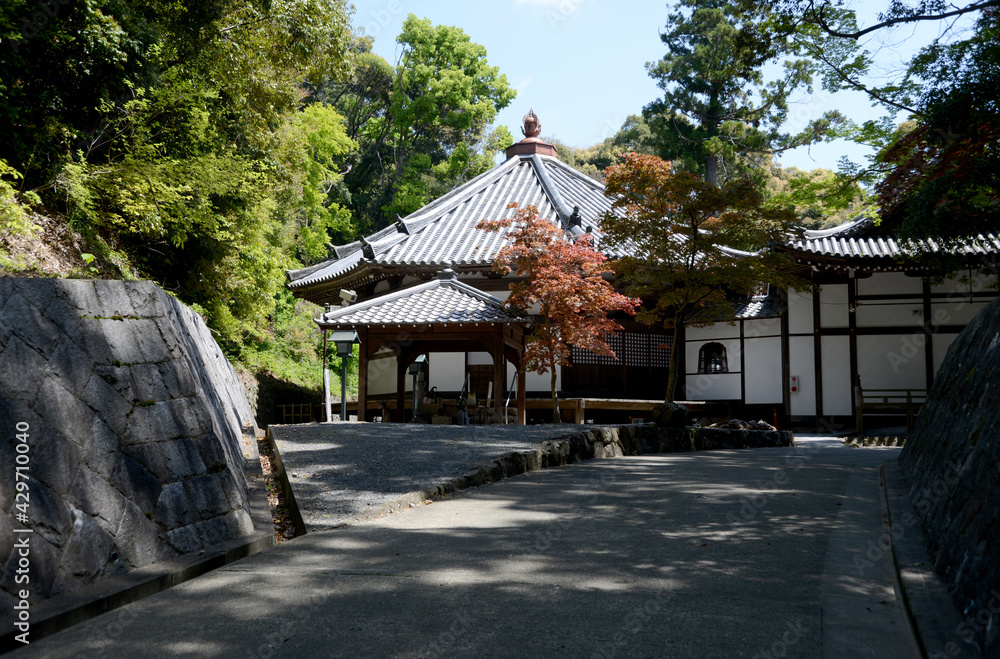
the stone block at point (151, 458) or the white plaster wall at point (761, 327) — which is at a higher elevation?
the white plaster wall at point (761, 327)

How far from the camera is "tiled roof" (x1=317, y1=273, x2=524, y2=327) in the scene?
12367mm

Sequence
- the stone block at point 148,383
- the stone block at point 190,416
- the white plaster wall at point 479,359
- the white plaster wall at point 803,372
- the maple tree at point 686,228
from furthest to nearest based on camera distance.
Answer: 1. the white plaster wall at point 803,372
2. the white plaster wall at point 479,359
3. the maple tree at point 686,228
4. the stone block at point 190,416
5. the stone block at point 148,383

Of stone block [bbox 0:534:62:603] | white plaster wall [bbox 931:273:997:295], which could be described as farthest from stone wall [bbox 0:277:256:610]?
white plaster wall [bbox 931:273:997:295]

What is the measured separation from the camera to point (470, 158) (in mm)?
32688

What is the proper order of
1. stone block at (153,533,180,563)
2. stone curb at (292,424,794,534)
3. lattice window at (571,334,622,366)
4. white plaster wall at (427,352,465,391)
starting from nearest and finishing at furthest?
stone block at (153,533,180,563) < stone curb at (292,424,794,534) < lattice window at (571,334,622,366) < white plaster wall at (427,352,465,391)

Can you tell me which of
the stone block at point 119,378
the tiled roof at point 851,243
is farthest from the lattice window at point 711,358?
the stone block at point 119,378

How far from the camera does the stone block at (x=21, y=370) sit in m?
2.91

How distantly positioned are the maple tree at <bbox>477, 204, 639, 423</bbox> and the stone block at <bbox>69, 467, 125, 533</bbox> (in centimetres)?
940

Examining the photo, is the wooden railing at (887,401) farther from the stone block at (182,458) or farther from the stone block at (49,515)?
the stone block at (49,515)

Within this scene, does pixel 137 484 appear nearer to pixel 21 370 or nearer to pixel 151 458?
pixel 151 458

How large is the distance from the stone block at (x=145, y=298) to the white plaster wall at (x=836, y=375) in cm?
1649

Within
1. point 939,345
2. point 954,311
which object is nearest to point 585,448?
point 939,345

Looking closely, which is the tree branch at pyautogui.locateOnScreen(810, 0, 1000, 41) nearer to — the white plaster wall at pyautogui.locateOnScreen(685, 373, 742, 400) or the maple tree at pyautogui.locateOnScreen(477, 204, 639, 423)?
the maple tree at pyautogui.locateOnScreen(477, 204, 639, 423)

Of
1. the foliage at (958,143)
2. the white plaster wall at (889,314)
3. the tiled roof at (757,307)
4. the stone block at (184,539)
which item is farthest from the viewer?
the tiled roof at (757,307)
